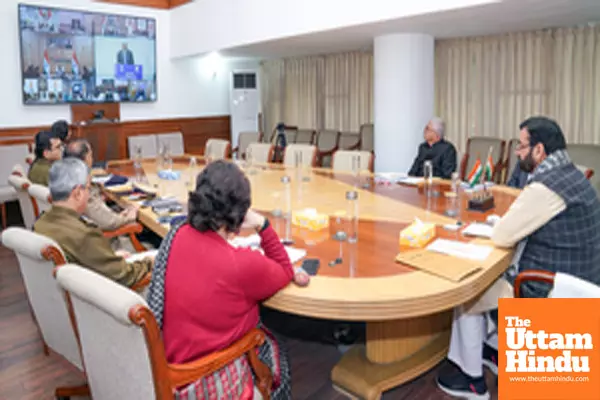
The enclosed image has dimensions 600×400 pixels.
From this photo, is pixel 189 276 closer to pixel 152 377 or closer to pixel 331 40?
pixel 152 377

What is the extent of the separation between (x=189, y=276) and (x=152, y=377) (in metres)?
0.34

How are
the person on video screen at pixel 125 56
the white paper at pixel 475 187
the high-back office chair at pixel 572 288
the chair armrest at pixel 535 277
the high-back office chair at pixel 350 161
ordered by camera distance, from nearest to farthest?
the high-back office chair at pixel 572 288 → the chair armrest at pixel 535 277 → the white paper at pixel 475 187 → the high-back office chair at pixel 350 161 → the person on video screen at pixel 125 56

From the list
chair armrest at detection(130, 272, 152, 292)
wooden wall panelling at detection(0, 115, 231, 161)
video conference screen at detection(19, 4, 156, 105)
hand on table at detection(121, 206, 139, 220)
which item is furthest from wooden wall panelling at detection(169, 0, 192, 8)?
chair armrest at detection(130, 272, 152, 292)

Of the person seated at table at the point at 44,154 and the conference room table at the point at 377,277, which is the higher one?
the person seated at table at the point at 44,154

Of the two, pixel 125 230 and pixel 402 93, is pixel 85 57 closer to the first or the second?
pixel 402 93

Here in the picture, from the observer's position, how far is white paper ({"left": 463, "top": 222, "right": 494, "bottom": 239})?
267 cm

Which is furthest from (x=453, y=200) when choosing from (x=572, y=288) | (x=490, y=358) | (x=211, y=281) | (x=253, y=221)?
(x=211, y=281)

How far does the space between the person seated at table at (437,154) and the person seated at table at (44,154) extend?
10.6 ft

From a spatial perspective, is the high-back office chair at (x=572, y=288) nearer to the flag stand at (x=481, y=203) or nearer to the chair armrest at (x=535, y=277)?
the chair armrest at (x=535, y=277)

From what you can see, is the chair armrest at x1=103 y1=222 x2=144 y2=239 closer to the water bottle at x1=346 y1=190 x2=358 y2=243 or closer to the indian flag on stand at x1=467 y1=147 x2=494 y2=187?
the water bottle at x1=346 y1=190 x2=358 y2=243

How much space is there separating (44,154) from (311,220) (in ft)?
9.37

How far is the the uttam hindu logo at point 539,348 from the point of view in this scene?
6.18 feet

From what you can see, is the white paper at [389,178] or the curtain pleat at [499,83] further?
the curtain pleat at [499,83]

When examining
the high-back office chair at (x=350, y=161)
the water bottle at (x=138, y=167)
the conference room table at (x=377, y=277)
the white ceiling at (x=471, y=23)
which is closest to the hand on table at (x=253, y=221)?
the conference room table at (x=377, y=277)
